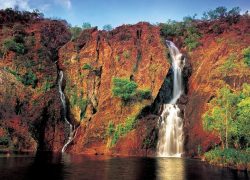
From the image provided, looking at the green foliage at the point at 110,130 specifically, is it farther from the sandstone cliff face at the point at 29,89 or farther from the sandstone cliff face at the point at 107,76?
the sandstone cliff face at the point at 29,89

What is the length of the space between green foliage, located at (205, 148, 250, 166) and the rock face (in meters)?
8.62

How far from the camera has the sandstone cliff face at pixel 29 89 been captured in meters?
54.7

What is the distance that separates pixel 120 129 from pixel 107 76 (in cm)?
1236

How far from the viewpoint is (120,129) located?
5700 centimetres

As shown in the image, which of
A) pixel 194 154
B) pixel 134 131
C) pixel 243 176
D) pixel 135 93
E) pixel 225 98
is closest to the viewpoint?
pixel 243 176

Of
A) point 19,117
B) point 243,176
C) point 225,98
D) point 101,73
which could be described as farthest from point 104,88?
point 243,176

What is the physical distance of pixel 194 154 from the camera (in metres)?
50.1

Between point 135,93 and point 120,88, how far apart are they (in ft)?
8.73

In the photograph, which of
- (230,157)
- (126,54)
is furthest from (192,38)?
(230,157)

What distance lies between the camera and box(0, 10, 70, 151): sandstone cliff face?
5466 cm

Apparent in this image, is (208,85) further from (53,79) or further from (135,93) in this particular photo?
(53,79)

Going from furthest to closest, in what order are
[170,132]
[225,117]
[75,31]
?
[75,31]
[170,132]
[225,117]

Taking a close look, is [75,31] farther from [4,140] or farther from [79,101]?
[4,140]

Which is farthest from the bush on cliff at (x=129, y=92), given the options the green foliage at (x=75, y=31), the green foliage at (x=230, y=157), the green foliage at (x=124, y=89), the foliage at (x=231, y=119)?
the green foliage at (x=75, y=31)
